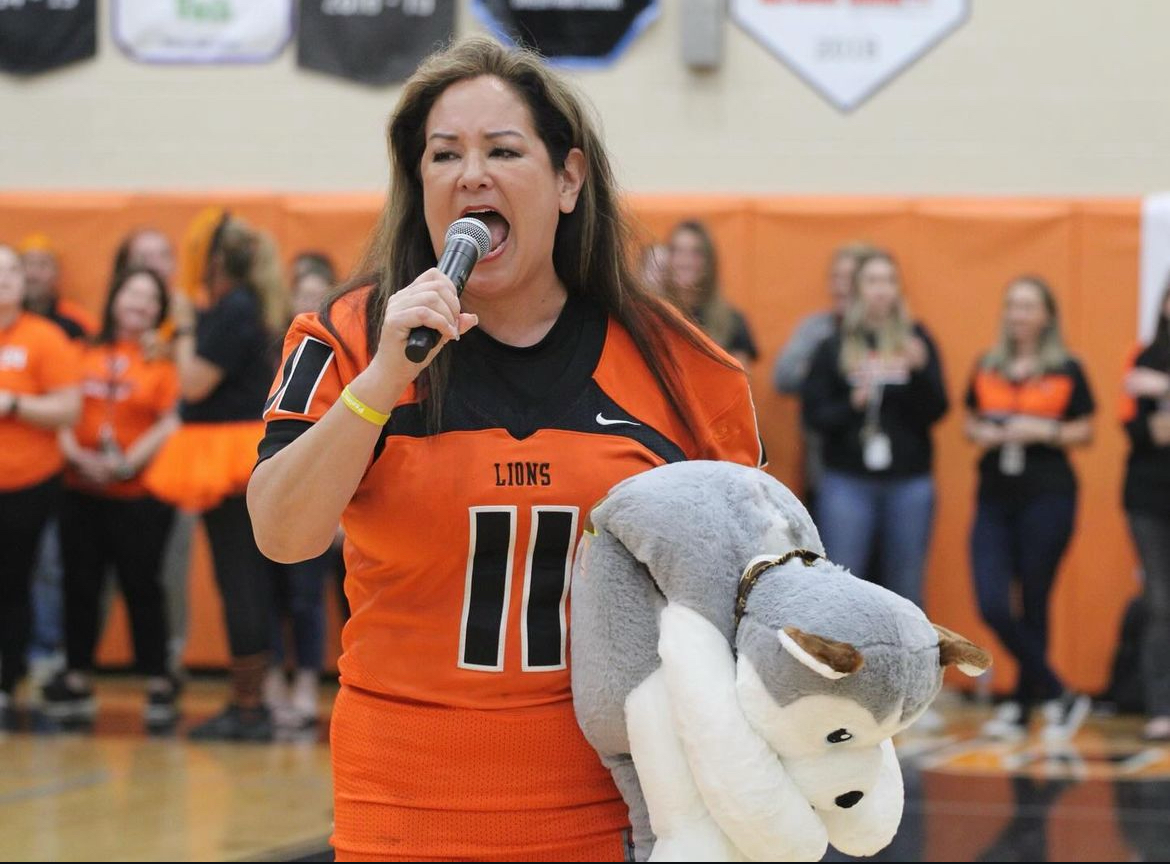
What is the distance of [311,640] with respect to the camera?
25.1 feet

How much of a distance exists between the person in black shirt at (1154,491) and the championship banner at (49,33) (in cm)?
606

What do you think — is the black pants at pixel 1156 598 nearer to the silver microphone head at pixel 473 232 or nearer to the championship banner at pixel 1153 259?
the championship banner at pixel 1153 259

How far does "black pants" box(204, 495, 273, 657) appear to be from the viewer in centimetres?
723

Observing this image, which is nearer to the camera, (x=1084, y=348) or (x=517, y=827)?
(x=517, y=827)

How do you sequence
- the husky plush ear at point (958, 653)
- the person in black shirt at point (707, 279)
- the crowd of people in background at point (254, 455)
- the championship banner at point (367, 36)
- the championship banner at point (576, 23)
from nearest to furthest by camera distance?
1. the husky plush ear at point (958, 653)
2. the crowd of people in background at point (254, 455)
3. the person in black shirt at point (707, 279)
4. the championship banner at point (576, 23)
5. the championship banner at point (367, 36)

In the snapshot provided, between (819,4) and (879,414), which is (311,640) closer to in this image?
(879,414)

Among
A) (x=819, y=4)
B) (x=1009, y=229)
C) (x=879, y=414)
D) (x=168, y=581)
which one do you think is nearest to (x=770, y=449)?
(x=879, y=414)

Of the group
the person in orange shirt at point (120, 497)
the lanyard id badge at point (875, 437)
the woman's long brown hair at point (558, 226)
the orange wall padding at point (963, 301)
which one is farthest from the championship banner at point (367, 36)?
the woman's long brown hair at point (558, 226)

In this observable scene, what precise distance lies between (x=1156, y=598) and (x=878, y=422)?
142cm

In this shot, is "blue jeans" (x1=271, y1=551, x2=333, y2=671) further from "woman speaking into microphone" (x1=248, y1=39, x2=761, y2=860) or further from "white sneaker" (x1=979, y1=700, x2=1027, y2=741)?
"woman speaking into microphone" (x1=248, y1=39, x2=761, y2=860)

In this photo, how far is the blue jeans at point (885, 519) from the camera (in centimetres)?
789

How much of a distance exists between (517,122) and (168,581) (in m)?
7.16

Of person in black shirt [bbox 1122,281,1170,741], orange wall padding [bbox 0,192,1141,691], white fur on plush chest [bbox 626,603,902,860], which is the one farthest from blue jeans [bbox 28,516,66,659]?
white fur on plush chest [bbox 626,603,902,860]

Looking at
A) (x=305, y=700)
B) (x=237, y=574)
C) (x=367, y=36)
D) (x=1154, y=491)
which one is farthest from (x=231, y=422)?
(x=1154, y=491)
